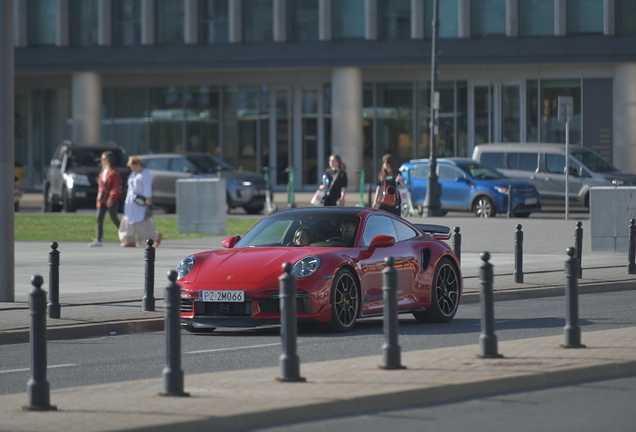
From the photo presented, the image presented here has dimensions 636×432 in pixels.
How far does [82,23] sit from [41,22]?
1.89 meters

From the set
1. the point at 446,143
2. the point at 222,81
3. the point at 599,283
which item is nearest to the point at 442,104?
the point at 446,143

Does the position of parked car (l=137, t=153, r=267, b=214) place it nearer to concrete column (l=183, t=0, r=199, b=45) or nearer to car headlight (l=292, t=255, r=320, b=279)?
concrete column (l=183, t=0, r=199, b=45)

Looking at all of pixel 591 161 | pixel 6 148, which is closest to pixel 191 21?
pixel 591 161

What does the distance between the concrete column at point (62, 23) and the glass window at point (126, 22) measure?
2060mm

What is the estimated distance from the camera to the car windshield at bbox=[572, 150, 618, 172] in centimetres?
3288

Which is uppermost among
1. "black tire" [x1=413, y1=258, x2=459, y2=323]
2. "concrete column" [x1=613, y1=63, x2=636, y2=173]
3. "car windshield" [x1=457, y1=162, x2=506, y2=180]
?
"concrete column" [x1=613, y1=63, x2=636, y2=173]

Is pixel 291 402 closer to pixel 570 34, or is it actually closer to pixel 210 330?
pixel 210 330

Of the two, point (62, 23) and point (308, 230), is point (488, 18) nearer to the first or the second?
point (62, 23)

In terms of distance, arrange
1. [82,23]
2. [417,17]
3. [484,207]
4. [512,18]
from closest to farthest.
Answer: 1. [484,207]
2. [512,18]
3. [417,17]
4. [82,23]

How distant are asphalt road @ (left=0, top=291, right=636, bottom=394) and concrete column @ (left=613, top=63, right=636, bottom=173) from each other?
106ft

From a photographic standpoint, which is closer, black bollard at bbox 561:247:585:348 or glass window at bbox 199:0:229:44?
black bollard at bbox 561:247:585:348

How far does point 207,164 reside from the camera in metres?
35.1

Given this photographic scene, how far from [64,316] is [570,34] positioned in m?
36.2

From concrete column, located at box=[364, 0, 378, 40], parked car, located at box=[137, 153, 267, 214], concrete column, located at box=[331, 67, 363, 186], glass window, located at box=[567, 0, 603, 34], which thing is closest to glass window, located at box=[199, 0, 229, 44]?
concrete column, located at box=[331, 67, 363, 186]
